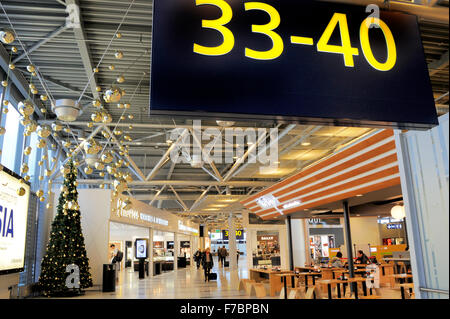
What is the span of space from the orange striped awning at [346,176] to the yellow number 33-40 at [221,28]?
4.79 metres

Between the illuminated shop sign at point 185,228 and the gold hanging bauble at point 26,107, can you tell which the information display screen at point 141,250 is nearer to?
the illuminated shop sign at point 185,228

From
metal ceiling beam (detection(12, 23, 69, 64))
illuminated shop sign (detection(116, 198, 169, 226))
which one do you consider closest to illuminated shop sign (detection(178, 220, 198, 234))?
illuminated shop sign (detection(116, 198, 169, 226))

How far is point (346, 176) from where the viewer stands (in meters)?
7.79

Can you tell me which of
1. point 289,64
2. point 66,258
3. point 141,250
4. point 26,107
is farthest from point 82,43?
point 141,250

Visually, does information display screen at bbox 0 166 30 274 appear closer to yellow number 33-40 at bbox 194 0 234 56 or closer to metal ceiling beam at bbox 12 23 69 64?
metal ceiling beam at bbox 12 23 69 64

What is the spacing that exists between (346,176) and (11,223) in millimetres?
7618

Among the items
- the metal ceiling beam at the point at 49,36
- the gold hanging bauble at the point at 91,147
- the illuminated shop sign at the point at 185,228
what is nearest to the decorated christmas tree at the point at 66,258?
the gold hanging bauble at the point at 91,147

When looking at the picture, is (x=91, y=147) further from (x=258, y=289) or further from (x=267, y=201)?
(x=267, y=201)

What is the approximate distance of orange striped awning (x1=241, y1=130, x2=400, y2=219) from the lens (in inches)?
249

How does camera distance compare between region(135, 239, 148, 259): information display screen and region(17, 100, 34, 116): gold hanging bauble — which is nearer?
region(17, 100, 34, 116): gold hanging bauble

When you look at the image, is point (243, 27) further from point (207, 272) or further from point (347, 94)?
point (207, 272)

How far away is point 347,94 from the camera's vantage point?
6.56 ft

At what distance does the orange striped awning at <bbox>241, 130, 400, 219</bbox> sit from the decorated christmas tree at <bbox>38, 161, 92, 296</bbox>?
6687 mm

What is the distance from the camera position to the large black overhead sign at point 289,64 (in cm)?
183
